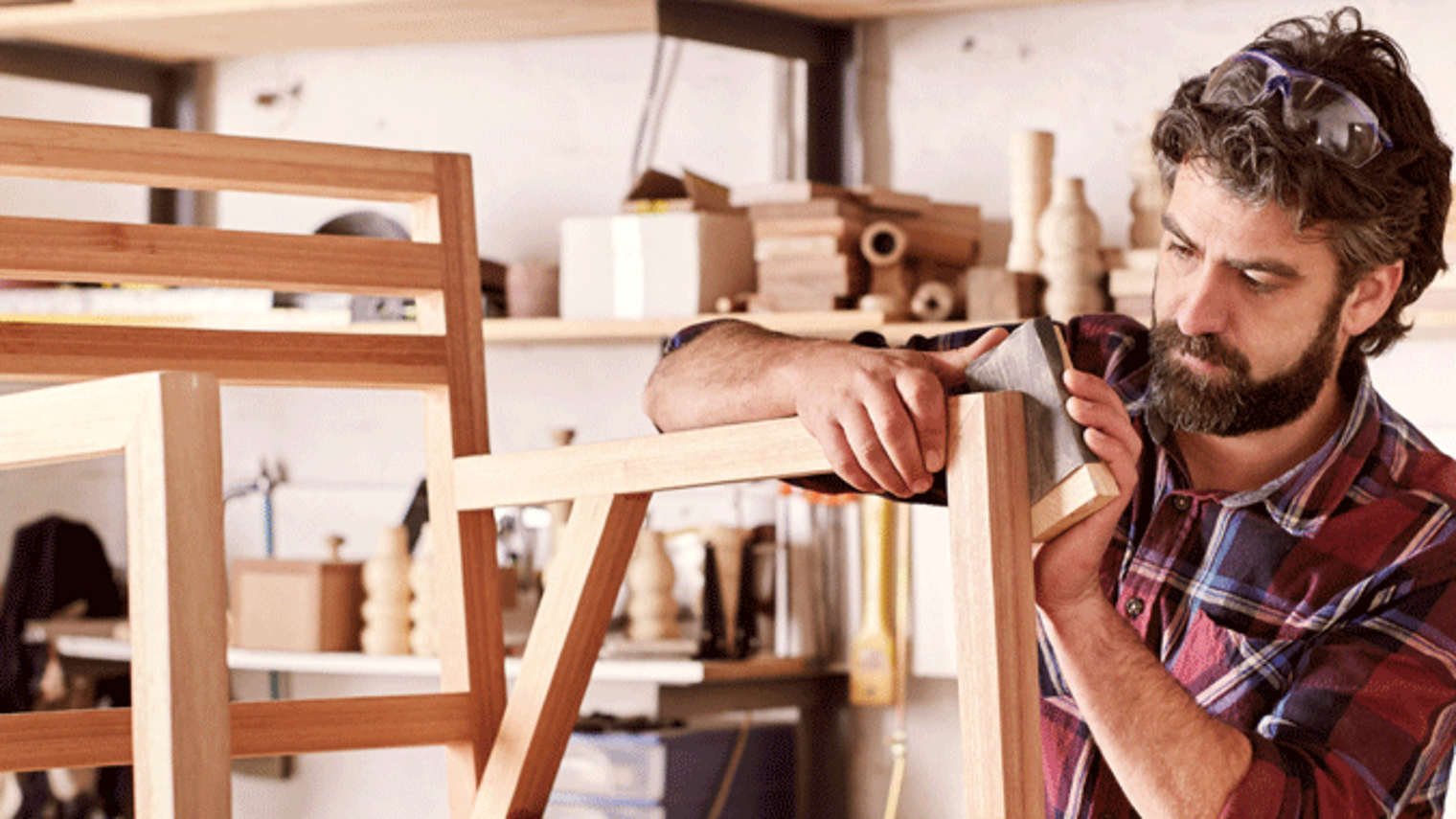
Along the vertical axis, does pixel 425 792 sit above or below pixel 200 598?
below

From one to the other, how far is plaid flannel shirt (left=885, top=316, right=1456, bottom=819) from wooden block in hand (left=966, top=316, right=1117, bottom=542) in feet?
1.55

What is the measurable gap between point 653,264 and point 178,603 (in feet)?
5.57

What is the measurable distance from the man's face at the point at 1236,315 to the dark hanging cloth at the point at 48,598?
194 centimetres

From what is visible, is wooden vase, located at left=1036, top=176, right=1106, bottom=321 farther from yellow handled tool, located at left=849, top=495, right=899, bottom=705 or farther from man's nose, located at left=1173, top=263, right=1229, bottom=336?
man's nose, located at left=1173, top=263, right=1229, bottom=336

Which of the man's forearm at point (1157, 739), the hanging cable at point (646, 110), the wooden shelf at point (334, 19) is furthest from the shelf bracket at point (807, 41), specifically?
the man's forearm at point (1157, 739)

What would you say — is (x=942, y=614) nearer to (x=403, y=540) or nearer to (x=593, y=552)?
(x=403, y=540)

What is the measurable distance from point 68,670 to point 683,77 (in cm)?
141

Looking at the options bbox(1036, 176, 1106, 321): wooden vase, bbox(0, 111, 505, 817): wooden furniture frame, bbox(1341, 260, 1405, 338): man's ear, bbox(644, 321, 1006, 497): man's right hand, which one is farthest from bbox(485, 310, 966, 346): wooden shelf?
bbox(0, 111, 505, 817): wooden furniture frame

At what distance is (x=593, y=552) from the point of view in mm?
789

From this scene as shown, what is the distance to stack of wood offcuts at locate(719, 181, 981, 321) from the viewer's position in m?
2.08

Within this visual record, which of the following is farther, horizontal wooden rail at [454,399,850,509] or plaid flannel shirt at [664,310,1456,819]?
plaid flannel shirt at [664,310,1456,819]

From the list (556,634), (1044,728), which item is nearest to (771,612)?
(1044,728)

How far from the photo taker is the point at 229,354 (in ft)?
2.68

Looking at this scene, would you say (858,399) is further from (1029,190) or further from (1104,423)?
(1029,190)
